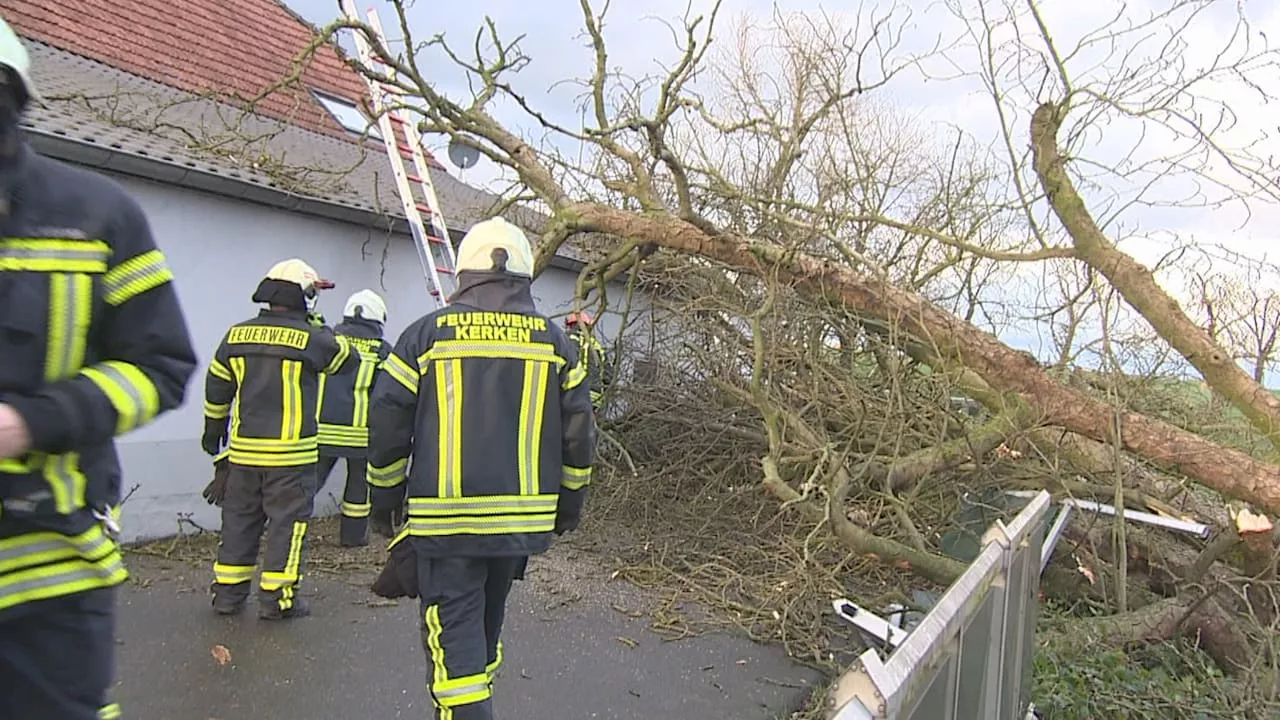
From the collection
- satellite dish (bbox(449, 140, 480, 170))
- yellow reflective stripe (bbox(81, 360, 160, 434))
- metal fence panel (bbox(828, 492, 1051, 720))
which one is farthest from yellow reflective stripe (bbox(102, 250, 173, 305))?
satellite dish (bbox(449, 140, 480, 170))

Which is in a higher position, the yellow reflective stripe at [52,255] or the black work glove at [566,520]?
the yellow reflective stripe at [52,255]

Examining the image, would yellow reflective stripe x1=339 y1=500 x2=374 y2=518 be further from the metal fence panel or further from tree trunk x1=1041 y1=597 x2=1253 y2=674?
the metal fence panel

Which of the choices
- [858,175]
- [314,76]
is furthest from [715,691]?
[314,76]

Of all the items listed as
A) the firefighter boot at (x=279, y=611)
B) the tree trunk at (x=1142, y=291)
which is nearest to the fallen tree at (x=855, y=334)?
the tree trunk at (x=1142, y=291)

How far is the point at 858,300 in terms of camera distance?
5.70 m

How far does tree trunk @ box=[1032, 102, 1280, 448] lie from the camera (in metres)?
4.69

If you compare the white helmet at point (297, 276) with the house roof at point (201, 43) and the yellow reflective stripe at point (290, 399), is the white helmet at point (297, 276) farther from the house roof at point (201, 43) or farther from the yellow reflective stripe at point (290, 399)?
the house roof at point (201, 43)

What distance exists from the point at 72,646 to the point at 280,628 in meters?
3.24

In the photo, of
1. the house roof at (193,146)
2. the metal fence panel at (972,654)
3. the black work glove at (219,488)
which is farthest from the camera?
the house roof at (193,146)

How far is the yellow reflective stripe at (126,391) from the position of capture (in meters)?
1.61

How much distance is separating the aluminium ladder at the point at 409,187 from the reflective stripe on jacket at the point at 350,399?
771mm

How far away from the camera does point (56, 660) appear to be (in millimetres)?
1632

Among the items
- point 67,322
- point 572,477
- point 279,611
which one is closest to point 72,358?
point 67,322

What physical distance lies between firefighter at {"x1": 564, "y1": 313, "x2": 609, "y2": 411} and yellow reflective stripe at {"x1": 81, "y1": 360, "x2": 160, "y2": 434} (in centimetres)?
531
